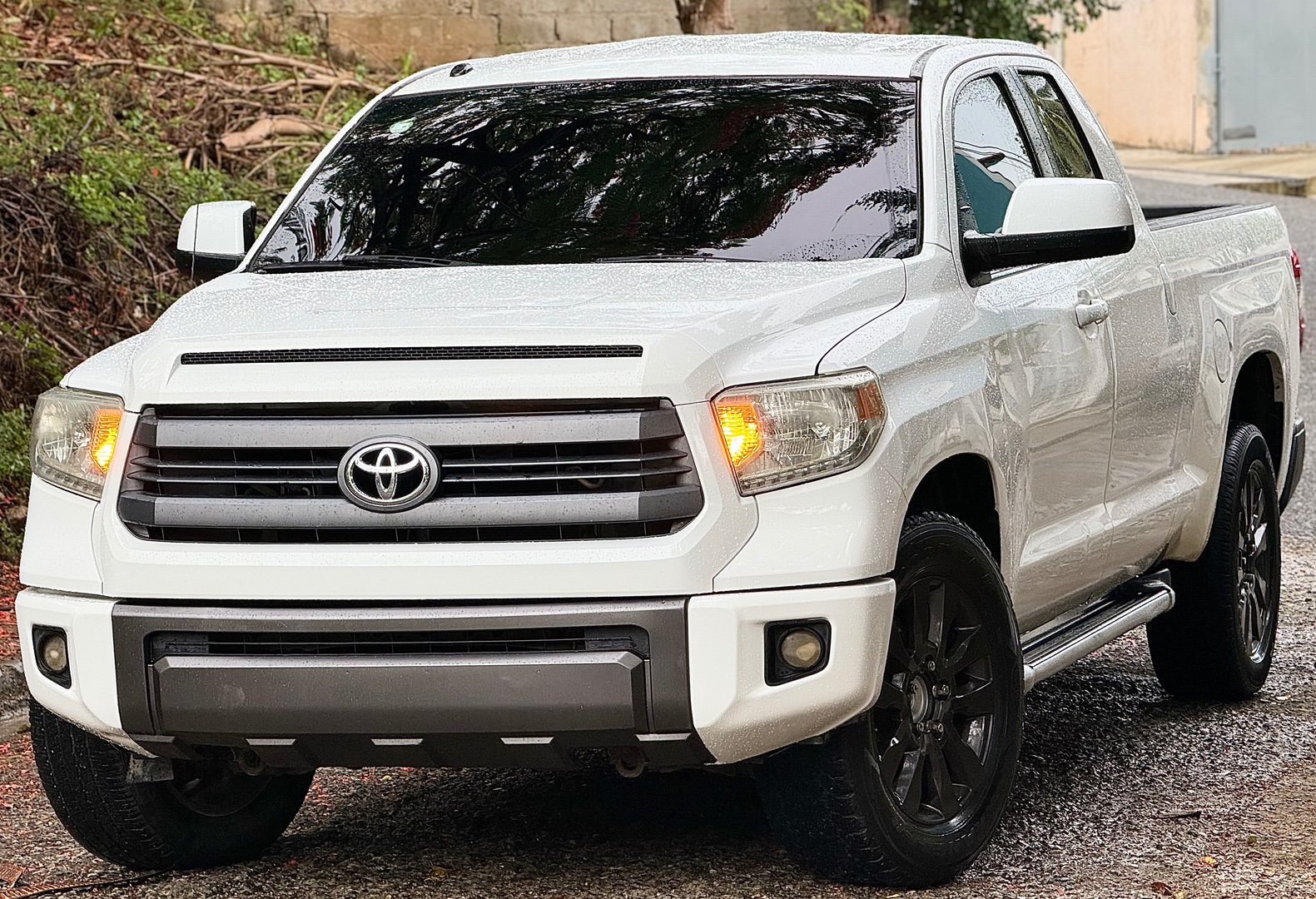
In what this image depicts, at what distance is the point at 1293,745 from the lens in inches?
240

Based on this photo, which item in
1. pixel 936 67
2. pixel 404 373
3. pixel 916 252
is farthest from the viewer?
pixel 936 67

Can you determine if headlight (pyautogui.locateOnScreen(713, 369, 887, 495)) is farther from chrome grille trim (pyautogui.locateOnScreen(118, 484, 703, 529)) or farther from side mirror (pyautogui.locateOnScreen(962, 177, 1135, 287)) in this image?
side mirror (pyautogui.locateOnScreen(962, 177, 1135, 287))

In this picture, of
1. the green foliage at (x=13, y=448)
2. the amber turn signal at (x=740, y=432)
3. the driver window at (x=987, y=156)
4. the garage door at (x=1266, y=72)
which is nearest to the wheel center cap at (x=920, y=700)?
the amber turn signal at (x=740, y=432)

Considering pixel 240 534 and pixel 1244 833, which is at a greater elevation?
pixel 240 534

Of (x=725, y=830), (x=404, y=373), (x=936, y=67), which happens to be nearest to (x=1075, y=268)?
(x=936, y=67)

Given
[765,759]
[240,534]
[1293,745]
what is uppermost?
[240,534]

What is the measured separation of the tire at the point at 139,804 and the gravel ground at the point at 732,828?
0.07 metres

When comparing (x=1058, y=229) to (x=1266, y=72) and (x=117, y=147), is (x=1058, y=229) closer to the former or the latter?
(x=117, y=147)

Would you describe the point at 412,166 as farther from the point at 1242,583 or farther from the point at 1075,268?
the point at 1242,583

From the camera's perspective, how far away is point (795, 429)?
4.23 m

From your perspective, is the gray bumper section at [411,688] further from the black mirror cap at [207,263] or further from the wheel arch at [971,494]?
the black mirror cap at [207,263]

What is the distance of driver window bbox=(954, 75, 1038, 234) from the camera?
5387 millimetres

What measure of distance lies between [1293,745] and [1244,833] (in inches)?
38.5

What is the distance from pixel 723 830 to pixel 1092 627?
46.7 inches
